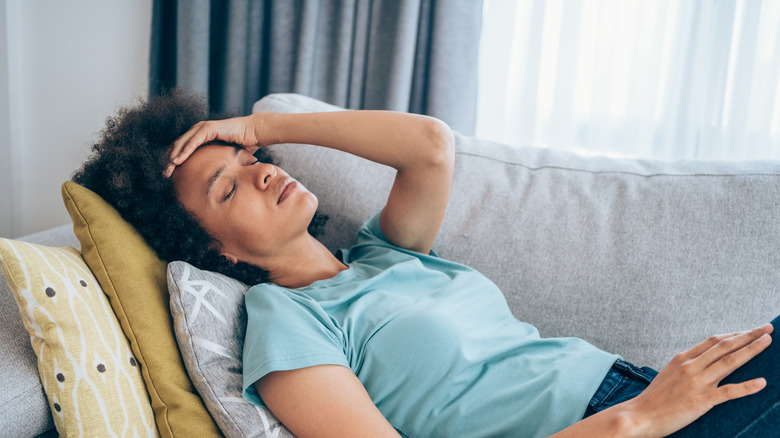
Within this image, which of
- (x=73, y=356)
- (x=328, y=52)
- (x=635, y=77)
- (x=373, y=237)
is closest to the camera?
(x=73, y=356)

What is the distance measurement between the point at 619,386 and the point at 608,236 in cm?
41

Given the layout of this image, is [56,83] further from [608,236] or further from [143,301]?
[608,236]

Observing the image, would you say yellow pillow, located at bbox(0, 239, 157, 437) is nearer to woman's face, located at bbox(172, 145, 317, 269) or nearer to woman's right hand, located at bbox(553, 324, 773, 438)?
woman's face, located at bbox(172, 145, 317, 269)

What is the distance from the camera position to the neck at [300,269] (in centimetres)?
129

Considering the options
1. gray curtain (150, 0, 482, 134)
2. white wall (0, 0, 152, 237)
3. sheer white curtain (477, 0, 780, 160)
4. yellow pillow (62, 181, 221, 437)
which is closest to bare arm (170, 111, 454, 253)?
yellow pillow (62, 181, 221, 437)

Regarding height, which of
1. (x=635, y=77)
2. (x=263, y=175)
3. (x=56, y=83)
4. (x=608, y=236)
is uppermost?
(x=635, y=77)

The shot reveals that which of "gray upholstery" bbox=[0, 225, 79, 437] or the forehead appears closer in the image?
"gray upholstery" bbox=[0, 225, 79, 437]

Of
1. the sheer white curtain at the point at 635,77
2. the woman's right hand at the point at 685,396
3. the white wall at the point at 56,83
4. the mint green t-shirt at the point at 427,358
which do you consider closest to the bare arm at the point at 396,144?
the mint green t-shirt at the point at 427,358

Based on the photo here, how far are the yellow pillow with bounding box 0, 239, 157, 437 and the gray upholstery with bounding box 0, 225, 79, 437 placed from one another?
30mm

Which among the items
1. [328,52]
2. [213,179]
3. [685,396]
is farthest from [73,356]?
[328,52]

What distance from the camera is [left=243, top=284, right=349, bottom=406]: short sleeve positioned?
Answer: 0.92 meters

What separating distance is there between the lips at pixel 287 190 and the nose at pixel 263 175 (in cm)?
3

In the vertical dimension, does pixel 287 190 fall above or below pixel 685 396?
above

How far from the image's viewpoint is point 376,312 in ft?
3.67
